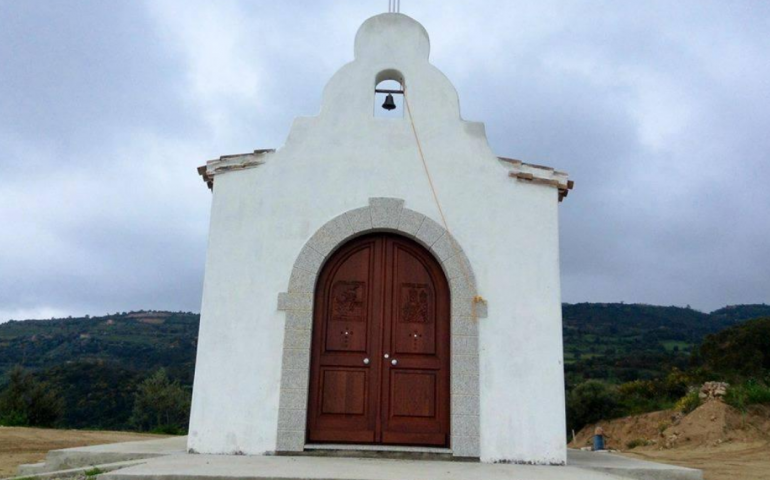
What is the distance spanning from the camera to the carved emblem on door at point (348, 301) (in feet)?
23.9

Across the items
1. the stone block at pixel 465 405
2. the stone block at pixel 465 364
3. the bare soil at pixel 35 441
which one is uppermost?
the stone block at pixel 465 364

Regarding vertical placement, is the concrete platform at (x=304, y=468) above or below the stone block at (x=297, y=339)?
below

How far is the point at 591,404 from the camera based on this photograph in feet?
78.9

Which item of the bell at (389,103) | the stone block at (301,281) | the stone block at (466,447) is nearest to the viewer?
the stone block at (466,447)

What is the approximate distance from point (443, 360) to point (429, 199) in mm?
1943

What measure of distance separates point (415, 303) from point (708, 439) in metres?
12.6

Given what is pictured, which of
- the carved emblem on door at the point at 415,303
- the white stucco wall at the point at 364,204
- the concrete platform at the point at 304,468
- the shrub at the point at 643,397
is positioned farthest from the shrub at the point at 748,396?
the carved emblem on door at the point at 415,303

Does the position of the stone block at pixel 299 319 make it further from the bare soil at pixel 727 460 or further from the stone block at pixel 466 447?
the bare soil at pixel 727 460

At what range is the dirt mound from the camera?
1561 cm

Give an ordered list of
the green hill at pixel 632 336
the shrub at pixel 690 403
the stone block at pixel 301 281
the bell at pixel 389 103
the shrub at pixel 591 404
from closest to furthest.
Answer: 1. the stone block at pixel 301 281
2. the bell at pixel 389 103
3. the shrub at pixel 690 403
4. the shrub at pixel 591 404
5. the green hill at pixel 632 336

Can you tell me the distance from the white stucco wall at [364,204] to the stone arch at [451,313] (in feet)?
0.34

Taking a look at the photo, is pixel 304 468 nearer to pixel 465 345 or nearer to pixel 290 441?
pixel 290 441

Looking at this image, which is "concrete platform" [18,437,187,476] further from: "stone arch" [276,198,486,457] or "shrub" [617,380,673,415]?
"shrub" [617,380,673,415]

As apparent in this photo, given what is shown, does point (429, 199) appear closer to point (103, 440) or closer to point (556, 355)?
point (556, 355)
